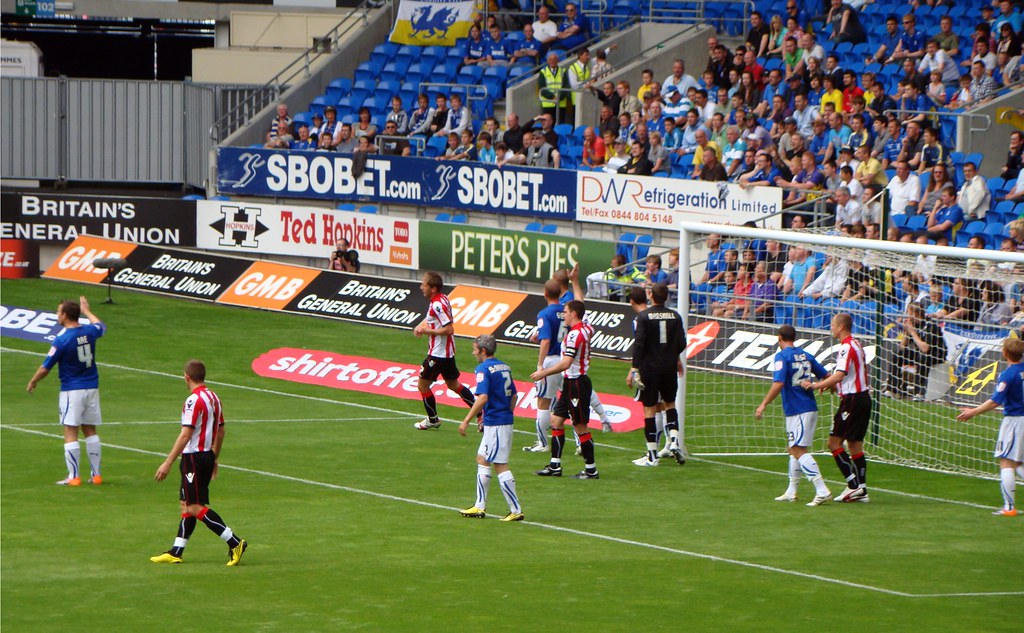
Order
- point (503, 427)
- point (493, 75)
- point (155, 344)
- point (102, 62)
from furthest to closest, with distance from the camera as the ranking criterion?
1. point (102, 62)
2. point (493, 75)
3. point (155, 344)
4. point (503, 427)

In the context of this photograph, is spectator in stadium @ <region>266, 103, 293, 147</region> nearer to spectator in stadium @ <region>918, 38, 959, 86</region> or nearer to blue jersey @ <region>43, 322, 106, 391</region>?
spectator in stadium @ <region>918, 38, 959, 86</region>

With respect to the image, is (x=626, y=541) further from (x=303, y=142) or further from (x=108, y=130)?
(x=108, y=130)

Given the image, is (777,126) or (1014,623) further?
(777,126)

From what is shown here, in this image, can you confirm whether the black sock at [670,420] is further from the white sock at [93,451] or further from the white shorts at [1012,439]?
the white sock at [93,451]

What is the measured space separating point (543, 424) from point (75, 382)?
5.56m

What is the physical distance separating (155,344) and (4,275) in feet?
24.5

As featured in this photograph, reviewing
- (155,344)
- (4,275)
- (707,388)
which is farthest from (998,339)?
(4,275)

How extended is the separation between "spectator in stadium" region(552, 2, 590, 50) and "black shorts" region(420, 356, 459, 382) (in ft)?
50.6

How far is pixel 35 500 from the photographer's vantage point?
1581cm

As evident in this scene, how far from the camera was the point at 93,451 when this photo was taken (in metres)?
16.7

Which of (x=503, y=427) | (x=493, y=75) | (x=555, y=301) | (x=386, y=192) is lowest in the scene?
(x=503, y=427)

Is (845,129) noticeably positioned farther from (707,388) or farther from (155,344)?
(155,344)

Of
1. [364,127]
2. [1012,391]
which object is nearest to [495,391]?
[1012,391]

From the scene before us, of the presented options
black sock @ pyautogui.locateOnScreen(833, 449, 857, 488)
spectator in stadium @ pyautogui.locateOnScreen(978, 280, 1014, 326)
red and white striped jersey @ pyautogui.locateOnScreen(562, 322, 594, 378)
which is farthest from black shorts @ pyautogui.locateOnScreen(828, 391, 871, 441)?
spectator in stadium @ pyautogui.locateOnScreen(978, 280, 1014, 326)
